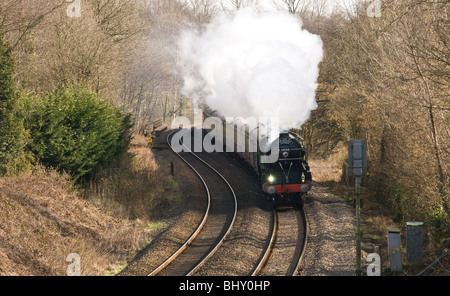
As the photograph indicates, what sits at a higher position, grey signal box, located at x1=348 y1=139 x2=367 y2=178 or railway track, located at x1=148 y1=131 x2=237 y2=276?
grey signal box, located at x1=348 y1=139 x2=367 y2=178

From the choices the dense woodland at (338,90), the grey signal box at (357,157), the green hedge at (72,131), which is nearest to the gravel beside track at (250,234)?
the dense woodland at (338,90)

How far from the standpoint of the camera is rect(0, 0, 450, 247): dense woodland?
43.8ft

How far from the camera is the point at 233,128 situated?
24469mm

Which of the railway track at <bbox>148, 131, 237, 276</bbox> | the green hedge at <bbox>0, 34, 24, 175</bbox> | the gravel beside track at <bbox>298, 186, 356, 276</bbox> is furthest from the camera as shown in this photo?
the green hedge at <bbox>0, 34, 24, 175</bbox>

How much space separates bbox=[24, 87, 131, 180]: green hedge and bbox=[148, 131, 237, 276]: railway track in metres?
5.13

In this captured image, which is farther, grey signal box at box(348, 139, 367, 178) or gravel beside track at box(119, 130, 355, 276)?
gravel beside track at box(119, 130, 355, 276)

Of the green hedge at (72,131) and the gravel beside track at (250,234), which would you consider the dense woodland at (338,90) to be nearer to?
the green hedge at (72,131)

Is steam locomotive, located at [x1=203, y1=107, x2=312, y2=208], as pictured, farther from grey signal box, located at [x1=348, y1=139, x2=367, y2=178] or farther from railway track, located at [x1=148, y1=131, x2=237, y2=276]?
grey signal box, located at [x1=348, y1=139, x2=367, y2=178]

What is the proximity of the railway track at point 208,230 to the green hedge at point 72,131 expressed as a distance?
5.13 metres

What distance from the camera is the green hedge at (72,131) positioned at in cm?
1708

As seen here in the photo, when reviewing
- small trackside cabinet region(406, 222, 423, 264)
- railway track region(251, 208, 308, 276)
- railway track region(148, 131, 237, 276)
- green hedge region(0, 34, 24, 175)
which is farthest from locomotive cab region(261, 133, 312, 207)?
green hedge region(0, 34, 24, 175)

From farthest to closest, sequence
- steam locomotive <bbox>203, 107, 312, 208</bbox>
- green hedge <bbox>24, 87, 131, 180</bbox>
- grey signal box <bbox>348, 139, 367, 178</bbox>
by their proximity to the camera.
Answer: steam locomotive <bbox>203, 107, 312, 208</bbox> < green hedge <bbox>24, 87, 131, 180</bbox> < grey signal box <bbox>348, 139, 367, 178</bbox>

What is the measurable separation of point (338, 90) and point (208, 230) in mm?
13092

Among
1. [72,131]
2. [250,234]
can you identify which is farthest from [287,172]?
[72,131]
